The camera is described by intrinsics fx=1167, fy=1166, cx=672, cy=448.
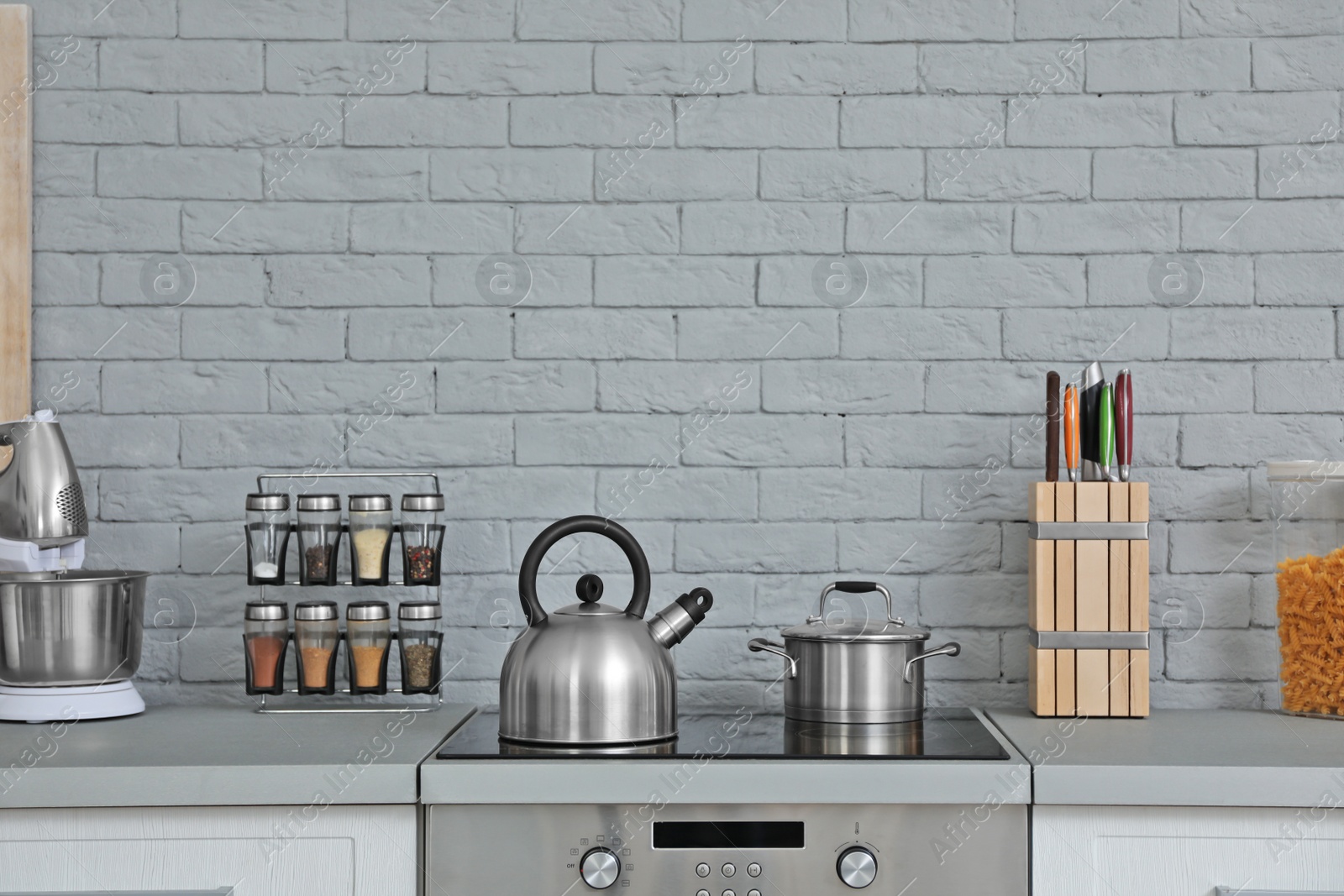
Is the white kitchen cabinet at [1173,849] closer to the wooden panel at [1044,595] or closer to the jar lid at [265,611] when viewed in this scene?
the wooden panel at [1044,595]

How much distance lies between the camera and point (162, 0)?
210 cm

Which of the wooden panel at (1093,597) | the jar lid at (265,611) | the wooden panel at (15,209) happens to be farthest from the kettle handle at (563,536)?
the wooden panel at (15,209)

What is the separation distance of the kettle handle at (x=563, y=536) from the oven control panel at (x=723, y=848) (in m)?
0.31

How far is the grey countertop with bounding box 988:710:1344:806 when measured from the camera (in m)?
1.46

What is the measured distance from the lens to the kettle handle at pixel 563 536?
1.69m

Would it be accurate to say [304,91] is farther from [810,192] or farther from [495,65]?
[810,192]

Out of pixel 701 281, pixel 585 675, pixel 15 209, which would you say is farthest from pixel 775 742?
pixel 15 209

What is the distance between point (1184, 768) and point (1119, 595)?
1.25 feet

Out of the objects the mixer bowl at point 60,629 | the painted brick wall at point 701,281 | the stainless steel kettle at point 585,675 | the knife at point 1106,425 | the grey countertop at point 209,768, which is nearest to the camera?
the grey countertop at point 209,768

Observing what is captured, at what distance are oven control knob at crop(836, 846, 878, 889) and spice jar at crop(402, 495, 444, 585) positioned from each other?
2.58 ft

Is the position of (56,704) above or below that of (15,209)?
below

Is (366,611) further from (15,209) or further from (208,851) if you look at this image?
(15,209)

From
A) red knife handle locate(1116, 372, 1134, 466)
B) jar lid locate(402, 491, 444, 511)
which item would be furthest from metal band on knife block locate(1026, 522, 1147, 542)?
jar lid locate(402, 491, 444, 511)

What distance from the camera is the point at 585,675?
161cm
